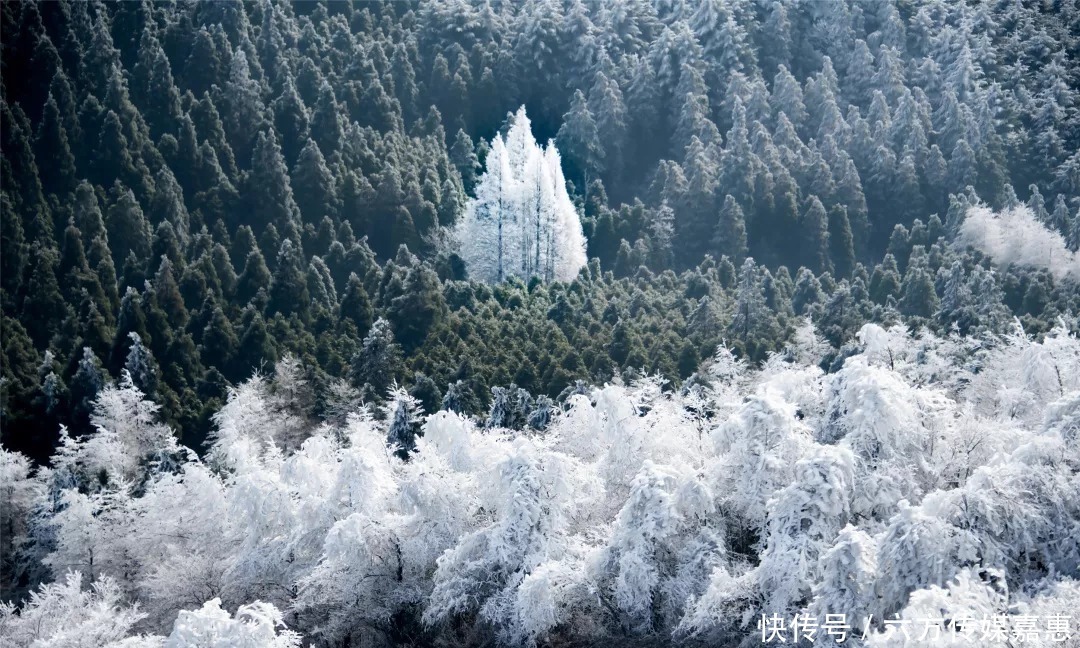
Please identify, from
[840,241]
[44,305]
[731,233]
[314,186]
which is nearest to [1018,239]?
[840,241]

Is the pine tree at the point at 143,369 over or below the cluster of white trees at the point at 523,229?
below

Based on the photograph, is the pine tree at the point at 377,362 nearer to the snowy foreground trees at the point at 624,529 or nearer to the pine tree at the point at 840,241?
the snowy foreground trees at the point at 624,529

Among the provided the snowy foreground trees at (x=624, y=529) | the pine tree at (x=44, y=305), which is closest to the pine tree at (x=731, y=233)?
the snowy foreground trees at (x=624, y=529)

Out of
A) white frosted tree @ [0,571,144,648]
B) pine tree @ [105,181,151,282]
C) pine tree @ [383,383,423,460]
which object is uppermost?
pine tree @ [105,181,151,282]

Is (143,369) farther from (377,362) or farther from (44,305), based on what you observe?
(44,305)

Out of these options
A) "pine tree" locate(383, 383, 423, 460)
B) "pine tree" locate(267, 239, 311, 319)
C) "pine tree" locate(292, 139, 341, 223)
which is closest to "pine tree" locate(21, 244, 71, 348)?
"pine tree" locate(267, 239, 311, 319)

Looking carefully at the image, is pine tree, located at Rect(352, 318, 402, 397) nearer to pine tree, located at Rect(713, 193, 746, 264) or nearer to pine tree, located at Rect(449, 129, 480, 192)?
pine tree, located at Rect(713, 193, 746, 264)

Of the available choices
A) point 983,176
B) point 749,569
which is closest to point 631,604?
point 749,569
